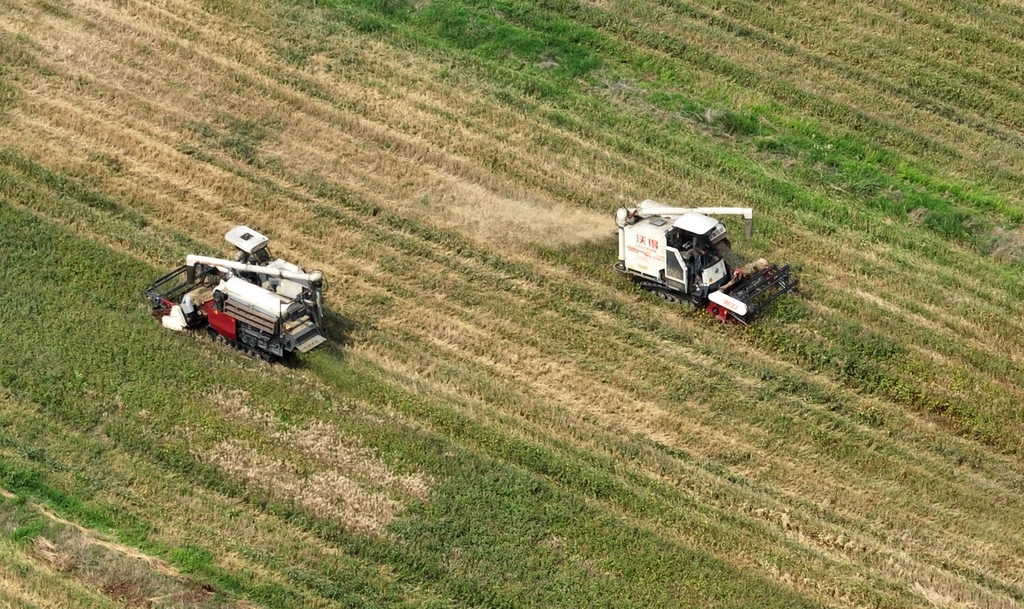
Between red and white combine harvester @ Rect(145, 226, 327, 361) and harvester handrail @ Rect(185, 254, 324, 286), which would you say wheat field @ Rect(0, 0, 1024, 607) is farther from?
harvester handrail @ Rect(185, 254, 324, 286)

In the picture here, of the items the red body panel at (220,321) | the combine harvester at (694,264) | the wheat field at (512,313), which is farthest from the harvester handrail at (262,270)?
the combine harvester at (694,264)

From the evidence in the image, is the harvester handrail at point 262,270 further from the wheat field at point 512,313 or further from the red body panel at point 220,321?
the wheat field at point 512,313

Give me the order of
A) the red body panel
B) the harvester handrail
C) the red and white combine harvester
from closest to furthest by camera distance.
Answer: the harvester handrail, the red and white combine harvester, the red body panel

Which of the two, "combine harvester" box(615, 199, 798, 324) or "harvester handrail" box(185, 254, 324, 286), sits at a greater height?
"combine harvester" box(615, 199, 798, 324)

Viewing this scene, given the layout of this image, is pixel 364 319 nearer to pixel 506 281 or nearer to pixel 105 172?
pixel 506 281

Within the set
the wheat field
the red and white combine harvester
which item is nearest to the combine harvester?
the wheat field

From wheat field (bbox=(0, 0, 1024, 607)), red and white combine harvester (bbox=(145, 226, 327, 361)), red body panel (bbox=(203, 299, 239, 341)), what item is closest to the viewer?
wheat field (bbox=(0, 0, 1024, 607))

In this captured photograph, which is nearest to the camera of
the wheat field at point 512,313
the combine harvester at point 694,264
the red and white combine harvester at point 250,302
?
the wheat field at point 512,313

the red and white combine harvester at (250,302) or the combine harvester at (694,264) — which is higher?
the combine harvester at (694,264)

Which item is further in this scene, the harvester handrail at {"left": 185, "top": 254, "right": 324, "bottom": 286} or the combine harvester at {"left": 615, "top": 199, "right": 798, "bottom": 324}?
the combine harvester at {"left": 615, "top": 199, "right": 798, "bottom": 324}
